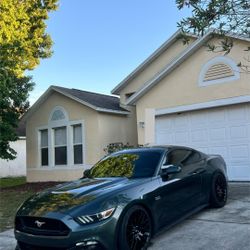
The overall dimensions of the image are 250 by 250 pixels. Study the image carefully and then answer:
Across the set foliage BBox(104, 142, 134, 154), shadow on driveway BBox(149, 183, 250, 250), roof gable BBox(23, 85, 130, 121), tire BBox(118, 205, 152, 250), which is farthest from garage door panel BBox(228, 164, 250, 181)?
tire BBox(118, 205, 152, 250)

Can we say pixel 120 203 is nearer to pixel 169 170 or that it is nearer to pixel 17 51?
pixel 169 170

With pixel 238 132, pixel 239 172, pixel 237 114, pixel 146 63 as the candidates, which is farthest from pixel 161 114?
pixel 146 63

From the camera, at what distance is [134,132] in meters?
17.9

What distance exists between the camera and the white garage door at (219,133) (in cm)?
1209

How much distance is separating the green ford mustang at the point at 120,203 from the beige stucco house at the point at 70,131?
8682 millimetres

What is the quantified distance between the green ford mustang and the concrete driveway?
0.84 ft

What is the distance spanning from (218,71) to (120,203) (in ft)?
26.7

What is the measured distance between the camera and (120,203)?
573cm

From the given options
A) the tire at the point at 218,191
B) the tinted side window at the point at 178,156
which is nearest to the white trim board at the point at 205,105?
the tire at the point at 218,191

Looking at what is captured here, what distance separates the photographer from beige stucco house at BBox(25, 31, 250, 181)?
12.3 m

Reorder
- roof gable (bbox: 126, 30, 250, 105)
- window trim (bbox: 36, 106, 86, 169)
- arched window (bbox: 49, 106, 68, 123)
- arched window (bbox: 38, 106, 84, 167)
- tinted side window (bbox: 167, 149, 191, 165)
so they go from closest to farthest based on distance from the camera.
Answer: tinted side window (bbox: 167, 149, 191, 165) < roof gable (bbox: 126, 30, 250, 105) < window trim (bbox: 36, 106, 86, 169) < arched window (bbox: 38, 106, 84, 167) < arched window (bbox: 49, 106, 68, 123)

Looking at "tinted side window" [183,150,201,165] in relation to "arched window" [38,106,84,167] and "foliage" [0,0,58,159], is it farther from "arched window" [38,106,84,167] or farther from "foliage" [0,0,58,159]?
"foliage" [0,0,58,159]

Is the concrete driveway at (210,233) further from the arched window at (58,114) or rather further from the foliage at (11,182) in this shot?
the foliage at (11,182)

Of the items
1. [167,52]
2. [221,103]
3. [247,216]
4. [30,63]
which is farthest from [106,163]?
[30,63]
